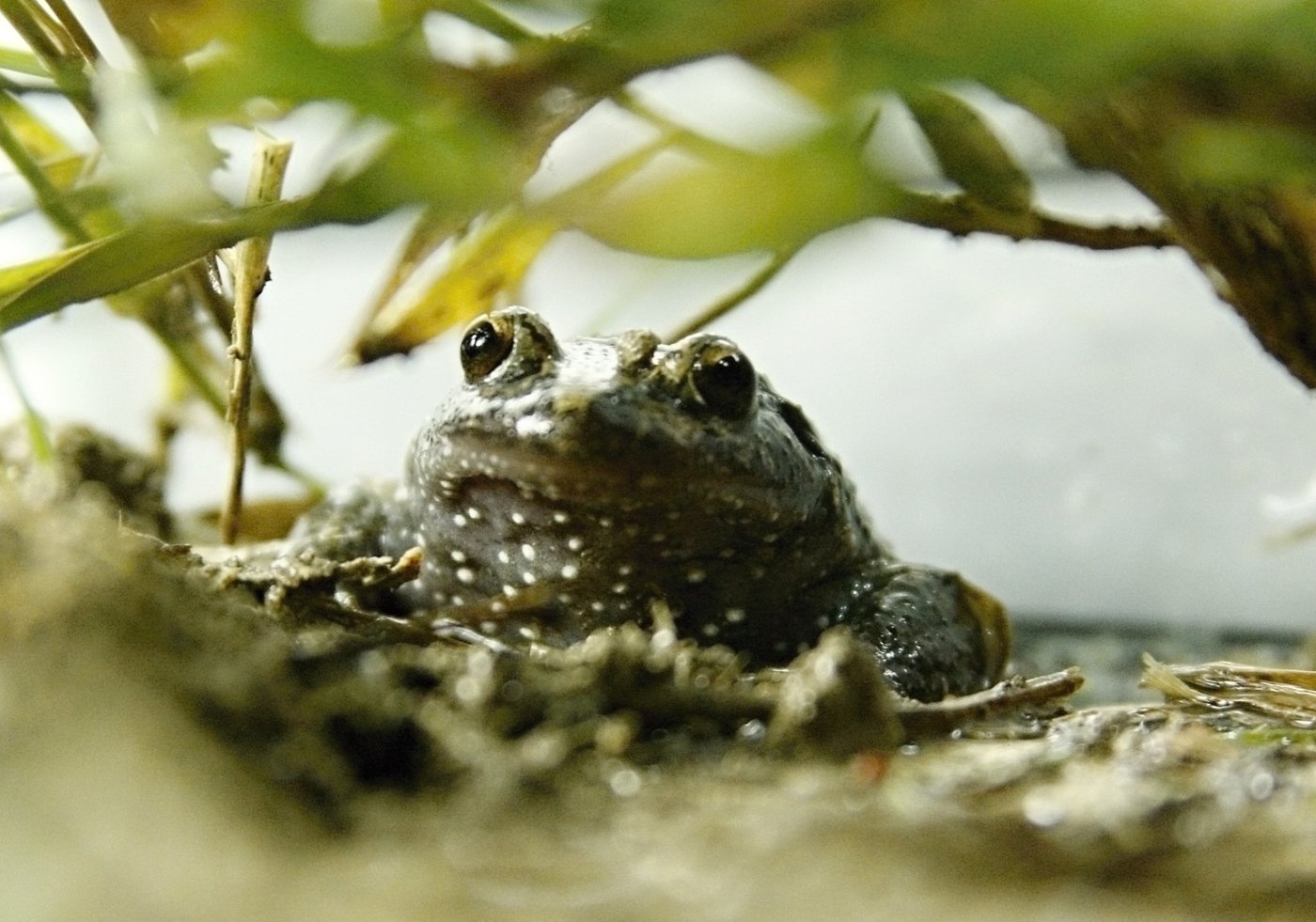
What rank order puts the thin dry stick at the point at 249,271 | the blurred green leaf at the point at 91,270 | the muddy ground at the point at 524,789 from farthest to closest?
the thin dry stick at the point at 249,271, the blurred green leaf at the point at 91,270, the muddy ground at the point at 524,789

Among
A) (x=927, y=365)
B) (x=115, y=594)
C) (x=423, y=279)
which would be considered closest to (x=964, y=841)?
(x=115, y=594)

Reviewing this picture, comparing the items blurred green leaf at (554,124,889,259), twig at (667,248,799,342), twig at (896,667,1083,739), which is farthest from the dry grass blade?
blurred green leaf at (554,124,889,259)

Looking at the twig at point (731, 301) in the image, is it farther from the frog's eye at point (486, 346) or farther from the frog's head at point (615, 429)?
the frog's eye at point (486, 346)

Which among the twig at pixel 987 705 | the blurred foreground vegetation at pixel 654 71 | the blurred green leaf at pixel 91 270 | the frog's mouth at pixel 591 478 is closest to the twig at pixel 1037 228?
the frog's mouth at pixel 591 478

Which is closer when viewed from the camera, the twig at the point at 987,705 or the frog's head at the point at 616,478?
the twig at the point at 987,705

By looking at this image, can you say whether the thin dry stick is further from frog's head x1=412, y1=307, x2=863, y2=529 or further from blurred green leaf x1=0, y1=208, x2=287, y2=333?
frog's head x1=412, y1=307, x2=863, y2=529
